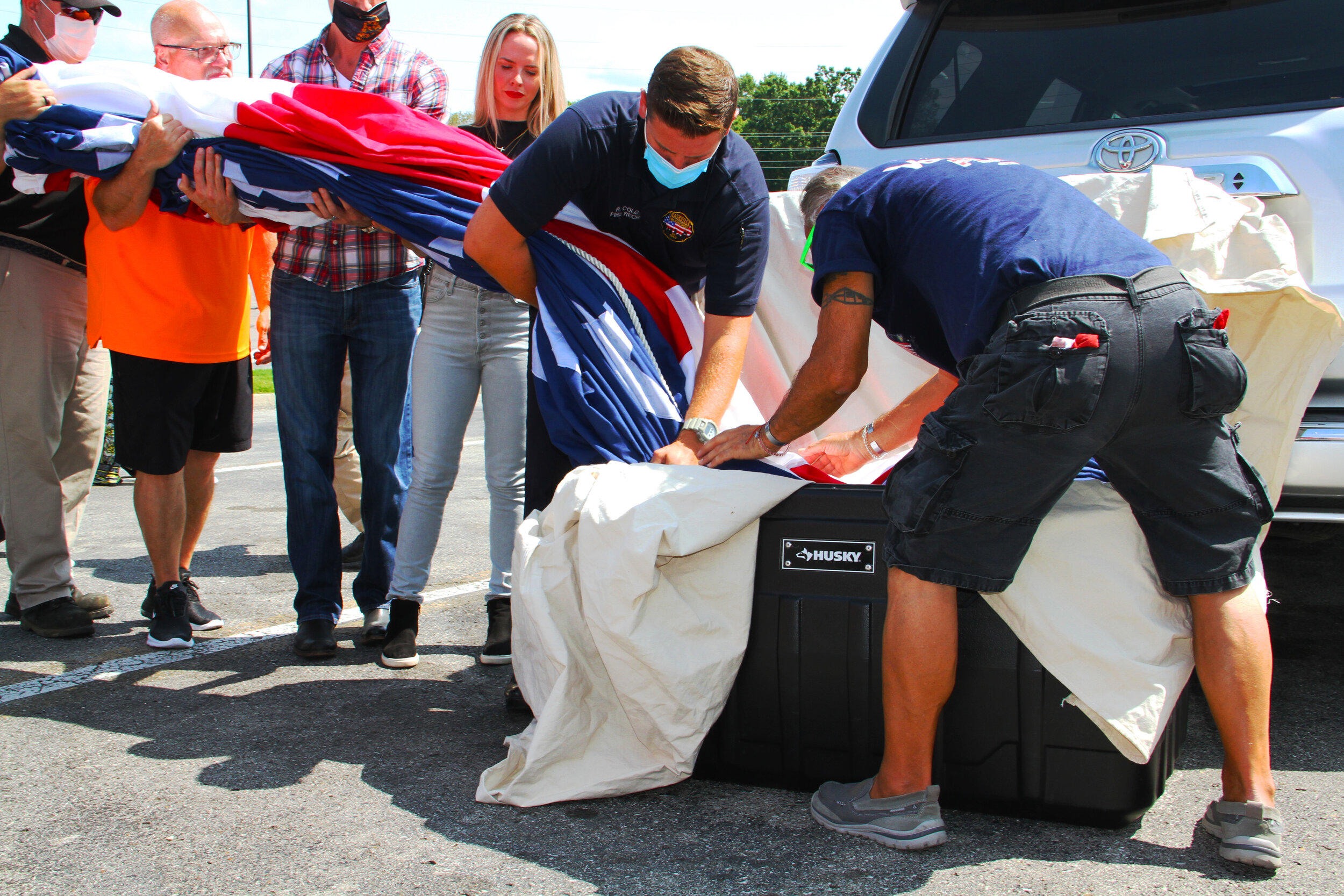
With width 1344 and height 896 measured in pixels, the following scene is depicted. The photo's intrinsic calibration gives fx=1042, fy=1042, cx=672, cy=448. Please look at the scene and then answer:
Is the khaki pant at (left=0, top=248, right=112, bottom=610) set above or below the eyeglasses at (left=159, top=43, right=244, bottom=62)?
below

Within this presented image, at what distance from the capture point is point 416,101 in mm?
3555

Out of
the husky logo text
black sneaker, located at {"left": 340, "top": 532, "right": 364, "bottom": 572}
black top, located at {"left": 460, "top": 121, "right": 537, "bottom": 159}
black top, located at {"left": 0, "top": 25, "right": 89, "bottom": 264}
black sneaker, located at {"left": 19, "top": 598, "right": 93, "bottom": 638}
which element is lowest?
black sneaker, located at {"left": 340, "top": 532, "right": 364, "bottom": 572}

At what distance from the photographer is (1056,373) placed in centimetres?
189

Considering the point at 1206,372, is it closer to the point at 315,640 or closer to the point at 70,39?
the point at 315,640

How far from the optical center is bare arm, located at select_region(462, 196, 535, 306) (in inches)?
108

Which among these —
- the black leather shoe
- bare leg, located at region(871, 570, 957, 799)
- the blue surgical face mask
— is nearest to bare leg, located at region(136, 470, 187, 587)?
the black leather shoe

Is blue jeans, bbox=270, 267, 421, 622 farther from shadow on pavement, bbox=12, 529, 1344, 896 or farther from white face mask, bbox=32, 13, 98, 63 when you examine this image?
white face mask, bbox=32, 13, 98, 63

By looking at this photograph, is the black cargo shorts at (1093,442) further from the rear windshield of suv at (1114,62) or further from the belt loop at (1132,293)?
the rear windshield of suv at (1114,62)

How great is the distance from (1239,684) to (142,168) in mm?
3133

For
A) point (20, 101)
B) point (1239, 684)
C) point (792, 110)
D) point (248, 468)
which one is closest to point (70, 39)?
point (20, 101)

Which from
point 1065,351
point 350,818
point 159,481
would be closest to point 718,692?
point 350,818

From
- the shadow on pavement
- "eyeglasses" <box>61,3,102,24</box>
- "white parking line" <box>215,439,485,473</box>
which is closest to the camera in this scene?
the shadow on pavement

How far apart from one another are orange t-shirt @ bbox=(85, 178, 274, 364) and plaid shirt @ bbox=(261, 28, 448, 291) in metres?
0.25

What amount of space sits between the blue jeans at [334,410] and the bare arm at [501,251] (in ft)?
2.14
